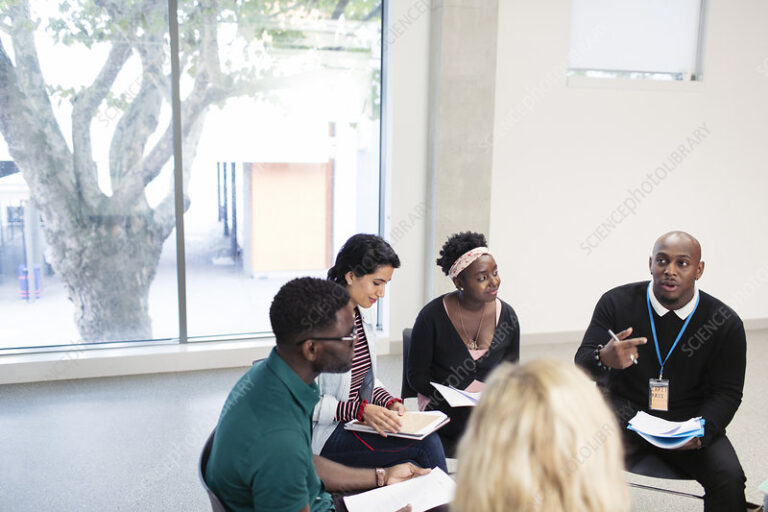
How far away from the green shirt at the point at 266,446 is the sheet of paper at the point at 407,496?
12.4 inches

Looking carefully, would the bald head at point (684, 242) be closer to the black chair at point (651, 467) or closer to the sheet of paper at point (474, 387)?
the black chair at point (651, 467)

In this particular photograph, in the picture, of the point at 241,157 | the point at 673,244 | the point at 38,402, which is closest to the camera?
the point at 673,244

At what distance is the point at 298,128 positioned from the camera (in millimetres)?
5320

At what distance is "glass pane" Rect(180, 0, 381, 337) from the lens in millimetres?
5055

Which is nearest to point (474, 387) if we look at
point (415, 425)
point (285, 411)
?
point (415, 425)

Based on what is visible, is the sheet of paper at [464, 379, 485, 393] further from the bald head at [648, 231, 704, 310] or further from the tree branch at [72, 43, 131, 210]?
the tree branch at [72, 43, 131, 210]

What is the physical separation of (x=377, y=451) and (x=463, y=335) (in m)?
0.79

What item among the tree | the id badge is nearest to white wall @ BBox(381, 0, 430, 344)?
the tree

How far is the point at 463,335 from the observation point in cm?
306

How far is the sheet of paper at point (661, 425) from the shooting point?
101 inches

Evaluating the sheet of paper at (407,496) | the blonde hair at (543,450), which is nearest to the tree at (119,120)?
the sheet of paper at (407,496)

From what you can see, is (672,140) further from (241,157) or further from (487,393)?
(487,393)

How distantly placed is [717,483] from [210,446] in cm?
191

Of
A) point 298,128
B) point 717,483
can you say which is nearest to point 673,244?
point 717,483
